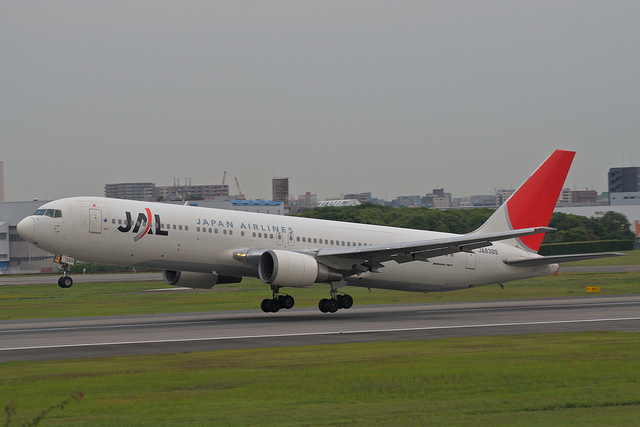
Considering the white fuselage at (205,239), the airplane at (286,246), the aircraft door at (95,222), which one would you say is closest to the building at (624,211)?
the airplane at (286,246)

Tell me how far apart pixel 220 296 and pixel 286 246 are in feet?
48.5

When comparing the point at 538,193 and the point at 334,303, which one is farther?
the point at 538,193

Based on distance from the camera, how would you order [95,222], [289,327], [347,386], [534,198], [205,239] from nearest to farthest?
1. [347,386]
2. [289,327]
3. [95,222]
4. [205,239]
5. [534,198]

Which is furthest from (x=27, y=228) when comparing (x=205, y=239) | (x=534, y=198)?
(x=534, y=198)

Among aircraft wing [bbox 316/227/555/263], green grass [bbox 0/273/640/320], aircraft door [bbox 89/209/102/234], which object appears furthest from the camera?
green grass [bbox 0/273/640/320]

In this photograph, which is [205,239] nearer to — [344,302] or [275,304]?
[275,304]

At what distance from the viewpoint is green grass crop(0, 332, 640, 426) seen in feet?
43.8

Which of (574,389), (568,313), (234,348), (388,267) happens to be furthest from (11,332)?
(568,313)

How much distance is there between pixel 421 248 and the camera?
34.9m

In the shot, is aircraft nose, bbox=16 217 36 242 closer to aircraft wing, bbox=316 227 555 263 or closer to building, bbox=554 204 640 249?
aircraft wing, bbox=316 227 555 263

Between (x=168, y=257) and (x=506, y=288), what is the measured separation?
2439 cm

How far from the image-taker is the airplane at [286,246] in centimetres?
3228

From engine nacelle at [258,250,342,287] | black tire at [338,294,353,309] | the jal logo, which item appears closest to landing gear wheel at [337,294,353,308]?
black tire at [338,294,353,309]

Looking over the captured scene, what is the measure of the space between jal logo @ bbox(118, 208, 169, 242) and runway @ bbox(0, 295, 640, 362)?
12.8ft
